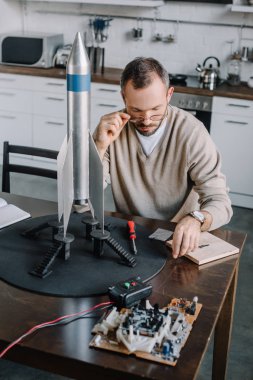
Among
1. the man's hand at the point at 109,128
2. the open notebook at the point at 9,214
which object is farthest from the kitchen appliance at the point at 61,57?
the open notebook at the point at 9,214

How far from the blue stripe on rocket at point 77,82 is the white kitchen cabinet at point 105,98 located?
9.54 feet

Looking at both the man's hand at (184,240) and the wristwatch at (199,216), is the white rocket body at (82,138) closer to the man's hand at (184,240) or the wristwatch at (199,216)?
Answer: the man's hand at (184,240)

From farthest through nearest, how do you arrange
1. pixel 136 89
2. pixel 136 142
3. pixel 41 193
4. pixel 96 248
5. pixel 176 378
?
pixel 41 193 → pixel 136 142 → pixel 136 89 → pixel 96 248 → pixel 176 378

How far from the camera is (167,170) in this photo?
7.40 feet

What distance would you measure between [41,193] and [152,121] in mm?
2509

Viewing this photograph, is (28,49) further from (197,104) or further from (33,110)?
(197,104)

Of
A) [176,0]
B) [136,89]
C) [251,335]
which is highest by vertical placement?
[176,0]

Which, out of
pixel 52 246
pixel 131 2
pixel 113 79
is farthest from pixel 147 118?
pixel 131 2

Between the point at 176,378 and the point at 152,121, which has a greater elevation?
the point at 152,121

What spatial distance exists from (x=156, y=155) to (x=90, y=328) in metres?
1.05

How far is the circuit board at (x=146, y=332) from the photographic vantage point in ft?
4.09

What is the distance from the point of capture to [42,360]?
1.27 m

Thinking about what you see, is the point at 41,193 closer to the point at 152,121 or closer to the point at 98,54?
the point at 98,54

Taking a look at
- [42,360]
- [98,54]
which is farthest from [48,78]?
[42,360]
